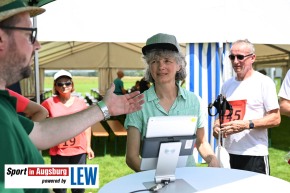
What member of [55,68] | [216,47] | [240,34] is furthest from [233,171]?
[55,68]

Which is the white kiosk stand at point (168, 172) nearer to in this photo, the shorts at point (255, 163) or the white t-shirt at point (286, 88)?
the shorts at point (255, 163)

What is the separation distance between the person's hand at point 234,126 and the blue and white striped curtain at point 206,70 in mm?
2933

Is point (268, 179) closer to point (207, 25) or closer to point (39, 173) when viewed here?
point (39, 173)

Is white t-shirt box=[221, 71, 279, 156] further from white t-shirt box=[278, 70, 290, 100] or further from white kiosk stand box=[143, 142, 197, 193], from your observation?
white kiosk stand box=[143, 142, 197, 193]

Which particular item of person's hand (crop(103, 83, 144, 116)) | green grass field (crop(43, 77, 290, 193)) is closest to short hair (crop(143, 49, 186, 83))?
person's hand (crop(103, 83, 144, 116))

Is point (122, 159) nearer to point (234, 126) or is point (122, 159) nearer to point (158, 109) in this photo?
point (234, 126)

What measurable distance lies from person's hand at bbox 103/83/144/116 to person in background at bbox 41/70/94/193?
226 cm

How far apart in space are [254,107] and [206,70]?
2.94 metres

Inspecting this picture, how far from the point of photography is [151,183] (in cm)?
184

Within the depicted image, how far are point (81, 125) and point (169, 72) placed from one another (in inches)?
32.0

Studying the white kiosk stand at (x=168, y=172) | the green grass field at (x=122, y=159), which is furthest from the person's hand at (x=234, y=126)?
the green grass field at (x=122, y=159)

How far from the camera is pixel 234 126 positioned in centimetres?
286

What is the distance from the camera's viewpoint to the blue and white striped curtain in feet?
19.0

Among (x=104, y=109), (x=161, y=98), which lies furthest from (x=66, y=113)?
(x=104, y=109)
